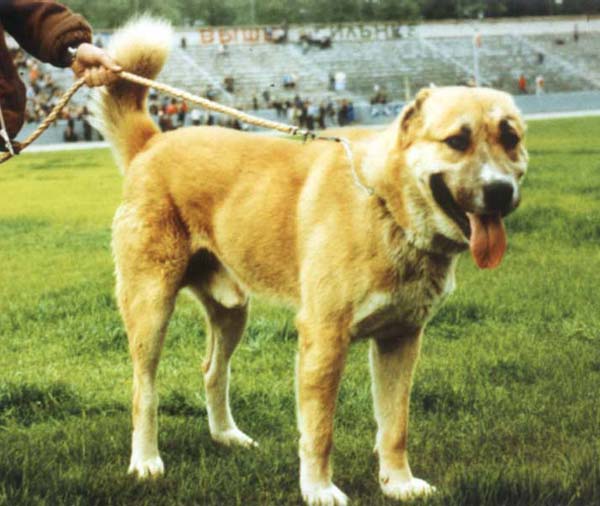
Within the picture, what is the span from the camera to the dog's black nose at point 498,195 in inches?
122

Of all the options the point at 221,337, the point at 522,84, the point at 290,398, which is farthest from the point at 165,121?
the point at 221,337

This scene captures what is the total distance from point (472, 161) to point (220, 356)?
76.3 inches

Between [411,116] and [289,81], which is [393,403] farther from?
[289,81]

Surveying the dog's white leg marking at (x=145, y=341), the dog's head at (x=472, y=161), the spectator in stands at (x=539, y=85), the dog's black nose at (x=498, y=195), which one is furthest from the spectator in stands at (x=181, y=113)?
the dog's black nose at (x=498, y=195)

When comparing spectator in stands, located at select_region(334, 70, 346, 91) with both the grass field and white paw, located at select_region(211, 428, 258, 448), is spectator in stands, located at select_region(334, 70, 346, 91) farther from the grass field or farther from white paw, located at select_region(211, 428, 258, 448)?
white paw, located at select_region(211, 428, 258, 448)

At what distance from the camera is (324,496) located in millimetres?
3600

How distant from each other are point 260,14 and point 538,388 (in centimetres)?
4078

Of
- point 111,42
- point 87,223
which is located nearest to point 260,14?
point 87,223

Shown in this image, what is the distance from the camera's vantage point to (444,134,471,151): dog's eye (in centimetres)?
321

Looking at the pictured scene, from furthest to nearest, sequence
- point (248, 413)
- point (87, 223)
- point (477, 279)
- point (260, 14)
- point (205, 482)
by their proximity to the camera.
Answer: point (260, 14) < point (87, 223) < point (477, 279) < point (248, 413) < point (205, 482)

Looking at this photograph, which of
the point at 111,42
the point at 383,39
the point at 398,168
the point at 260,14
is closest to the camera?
the point at 398,168

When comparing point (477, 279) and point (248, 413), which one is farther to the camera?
point (477, 279)

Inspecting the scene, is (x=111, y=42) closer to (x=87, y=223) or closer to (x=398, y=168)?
(x=398, y=168)

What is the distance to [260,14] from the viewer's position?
144ft
